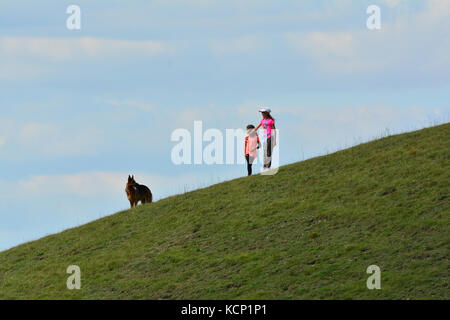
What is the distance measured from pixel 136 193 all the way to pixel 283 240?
1173cm

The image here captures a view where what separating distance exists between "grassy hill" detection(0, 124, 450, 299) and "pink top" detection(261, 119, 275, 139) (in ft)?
7.81

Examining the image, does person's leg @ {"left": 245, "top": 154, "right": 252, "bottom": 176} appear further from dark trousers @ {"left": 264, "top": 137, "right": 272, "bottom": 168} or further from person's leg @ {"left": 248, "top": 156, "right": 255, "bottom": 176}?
dark trousers @ {"left": 264, "top": 137, "right": 272, "bottom": 168}

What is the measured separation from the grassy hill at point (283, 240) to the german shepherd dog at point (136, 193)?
807 mm

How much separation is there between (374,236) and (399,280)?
3.48 m

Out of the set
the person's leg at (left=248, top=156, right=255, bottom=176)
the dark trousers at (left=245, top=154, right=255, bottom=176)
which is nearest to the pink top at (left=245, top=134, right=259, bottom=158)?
the dark trousers at (left=245, top=154, right=255, bottom=176)

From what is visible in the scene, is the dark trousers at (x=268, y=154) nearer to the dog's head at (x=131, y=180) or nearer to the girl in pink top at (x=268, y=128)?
the girl in pink top at (x=268, y=128)

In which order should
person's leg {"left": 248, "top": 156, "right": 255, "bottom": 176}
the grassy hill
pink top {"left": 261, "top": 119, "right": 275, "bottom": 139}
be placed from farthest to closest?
1. person's leg {"left": 248, "top": 156, "right": 255, "bottom": 176}
2. pink top {"left": 261, "top": 119, "right": 275, "bottom": 139}
3. the grassy hill

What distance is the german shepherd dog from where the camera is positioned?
36541 mm

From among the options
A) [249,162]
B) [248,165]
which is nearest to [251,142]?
[249,162]

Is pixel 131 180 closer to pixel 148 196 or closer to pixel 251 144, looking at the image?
pixel 148 196

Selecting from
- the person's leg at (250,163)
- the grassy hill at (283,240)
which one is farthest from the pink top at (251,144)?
the grassy hill at (283,240)

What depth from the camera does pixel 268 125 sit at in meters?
32.9

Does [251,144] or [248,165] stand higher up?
[251,144]
